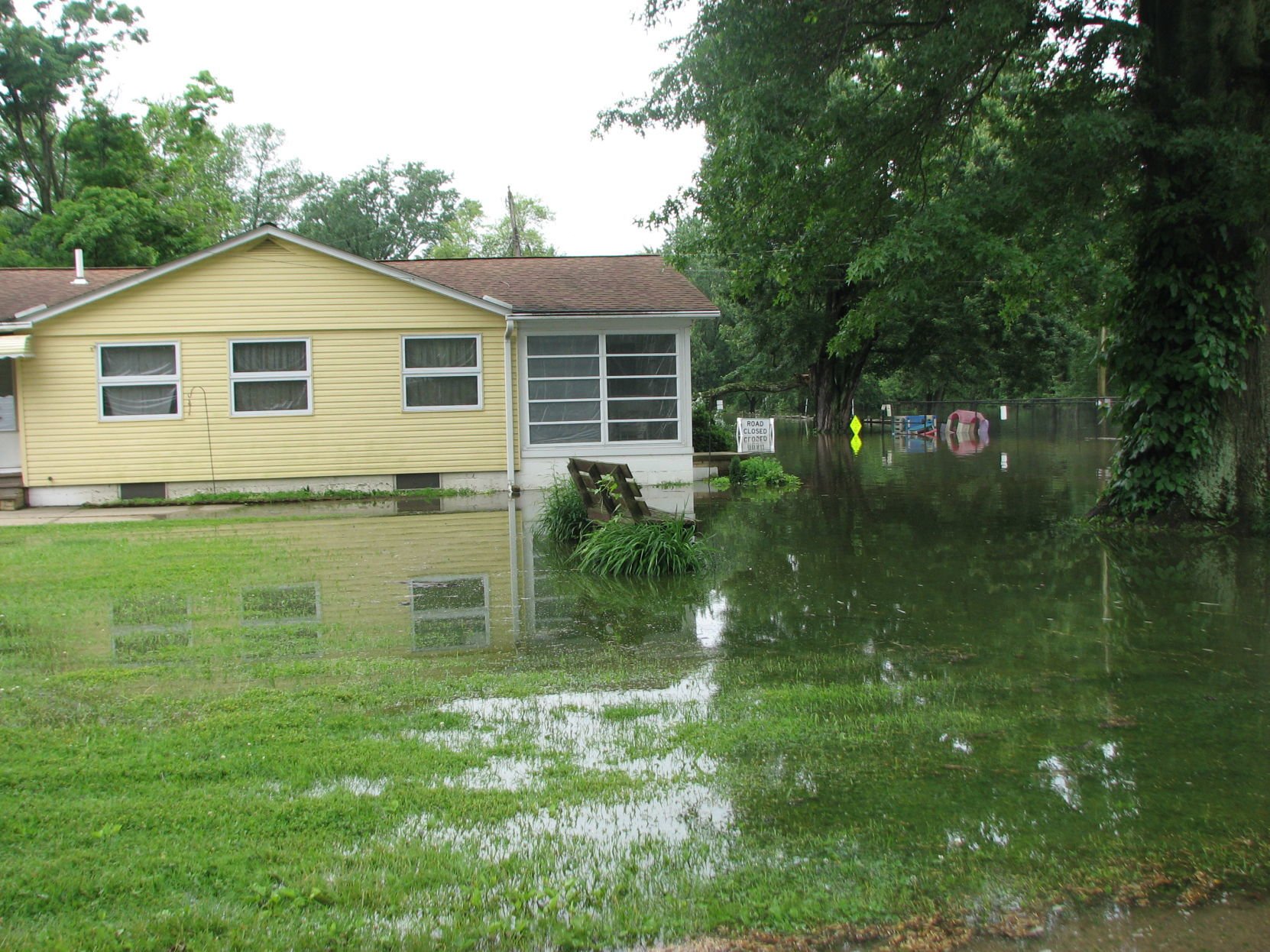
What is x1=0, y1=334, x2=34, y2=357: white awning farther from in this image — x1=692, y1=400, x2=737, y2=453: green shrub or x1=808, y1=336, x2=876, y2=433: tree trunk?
x1=808, y1=336, x2=876, y2=433: tree trunk

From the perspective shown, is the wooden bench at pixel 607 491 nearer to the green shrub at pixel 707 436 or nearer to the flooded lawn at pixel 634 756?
the flooded lawn at pixel 634 756

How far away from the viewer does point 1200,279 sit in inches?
467

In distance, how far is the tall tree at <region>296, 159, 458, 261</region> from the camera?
6962cm

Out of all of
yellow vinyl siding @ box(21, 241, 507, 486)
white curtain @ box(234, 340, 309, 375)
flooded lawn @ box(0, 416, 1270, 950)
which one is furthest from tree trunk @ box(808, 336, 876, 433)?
flooded lawn @ box(0, 416, 1270, 950)

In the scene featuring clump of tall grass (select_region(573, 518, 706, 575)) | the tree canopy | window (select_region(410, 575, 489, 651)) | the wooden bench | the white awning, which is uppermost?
the tree canopy

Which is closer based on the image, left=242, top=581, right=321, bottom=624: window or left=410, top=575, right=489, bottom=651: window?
left=410, top=575, right=489, bottom=651: window

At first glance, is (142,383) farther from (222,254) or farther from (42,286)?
(42,286)

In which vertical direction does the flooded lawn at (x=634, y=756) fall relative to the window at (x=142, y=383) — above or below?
below

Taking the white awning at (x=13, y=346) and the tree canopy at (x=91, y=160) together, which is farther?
the tree canopy at (x=91, y=160)

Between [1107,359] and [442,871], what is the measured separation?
11.6m

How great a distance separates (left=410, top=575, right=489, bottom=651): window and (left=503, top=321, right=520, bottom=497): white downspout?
844cm

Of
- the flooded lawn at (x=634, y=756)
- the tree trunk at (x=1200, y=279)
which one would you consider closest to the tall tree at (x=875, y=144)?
the tree trunk at (x=1200, y=279)

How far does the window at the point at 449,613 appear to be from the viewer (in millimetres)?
7496

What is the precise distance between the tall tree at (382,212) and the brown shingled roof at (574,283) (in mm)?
48585
